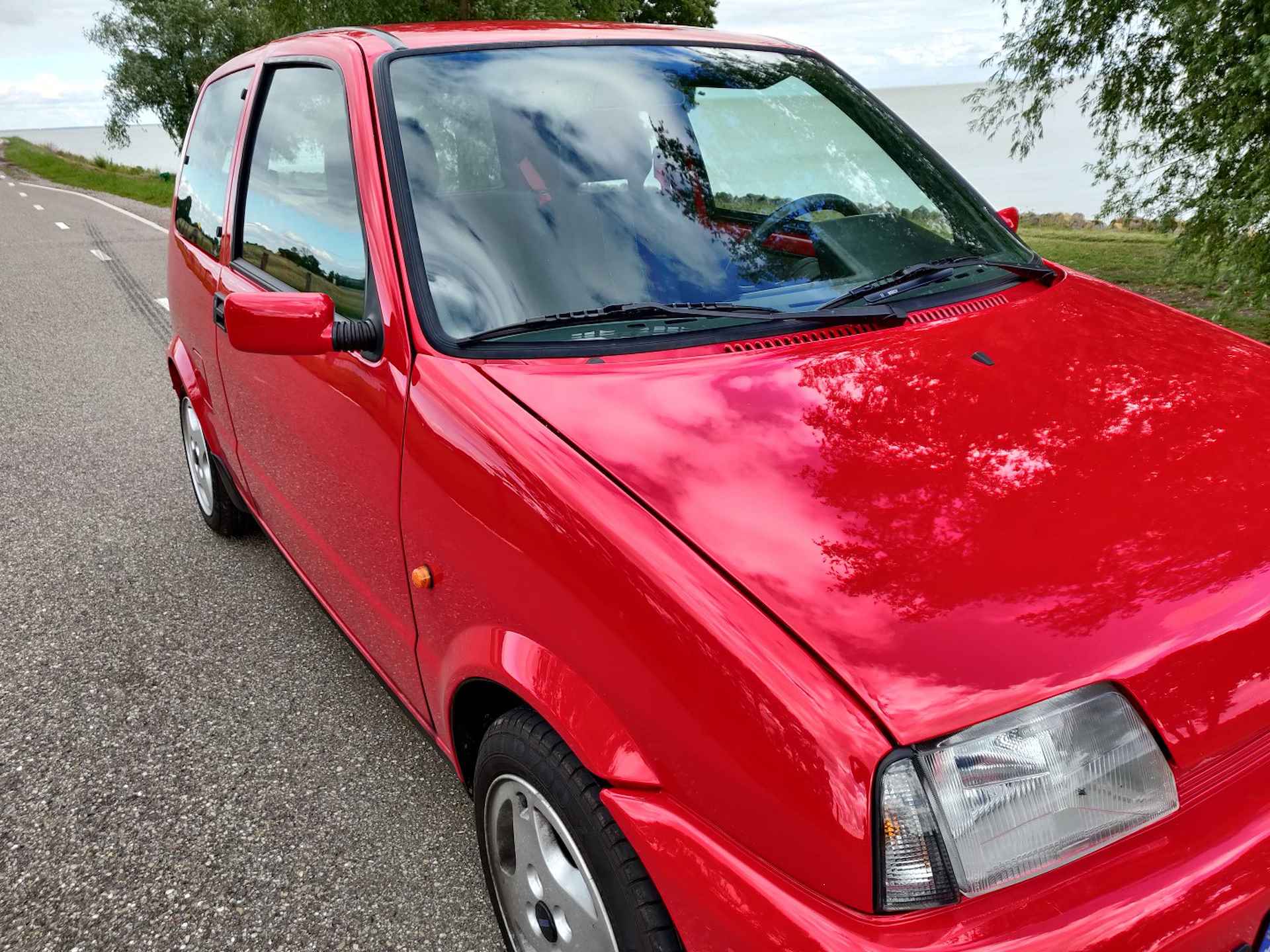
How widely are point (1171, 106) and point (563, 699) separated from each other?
23.6ft

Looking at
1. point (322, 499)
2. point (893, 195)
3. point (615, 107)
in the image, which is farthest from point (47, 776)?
point (893, 195)

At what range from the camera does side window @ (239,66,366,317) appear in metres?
2.21

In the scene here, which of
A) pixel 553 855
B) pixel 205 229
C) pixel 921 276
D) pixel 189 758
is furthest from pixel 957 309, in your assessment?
pixel 205 229

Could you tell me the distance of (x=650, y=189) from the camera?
2.22 metres

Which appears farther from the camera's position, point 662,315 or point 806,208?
point 806,208

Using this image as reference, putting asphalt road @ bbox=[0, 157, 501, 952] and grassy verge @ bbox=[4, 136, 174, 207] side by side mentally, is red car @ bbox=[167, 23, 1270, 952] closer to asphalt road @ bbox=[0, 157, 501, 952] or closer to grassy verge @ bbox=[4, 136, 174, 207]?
asphalt road @ bbox=[0, 157, 501, 952]

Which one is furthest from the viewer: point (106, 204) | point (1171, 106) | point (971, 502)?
point (106, 204)

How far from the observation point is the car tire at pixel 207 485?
3838 mm

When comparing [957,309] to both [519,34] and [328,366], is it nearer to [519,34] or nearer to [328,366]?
[519,34]

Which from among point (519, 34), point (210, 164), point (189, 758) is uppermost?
point (519, 34)

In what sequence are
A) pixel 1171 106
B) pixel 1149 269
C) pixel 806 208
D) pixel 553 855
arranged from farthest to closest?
pixel 1149 269 < pixel 1171 106 < pixel 806 208 < pixel 553 855

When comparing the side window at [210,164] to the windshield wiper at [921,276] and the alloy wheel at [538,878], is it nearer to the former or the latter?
Answer: the windshield wiper at [921,276]

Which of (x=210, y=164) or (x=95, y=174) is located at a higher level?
(x=95, y=174)

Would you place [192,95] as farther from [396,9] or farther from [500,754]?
[500,754]
